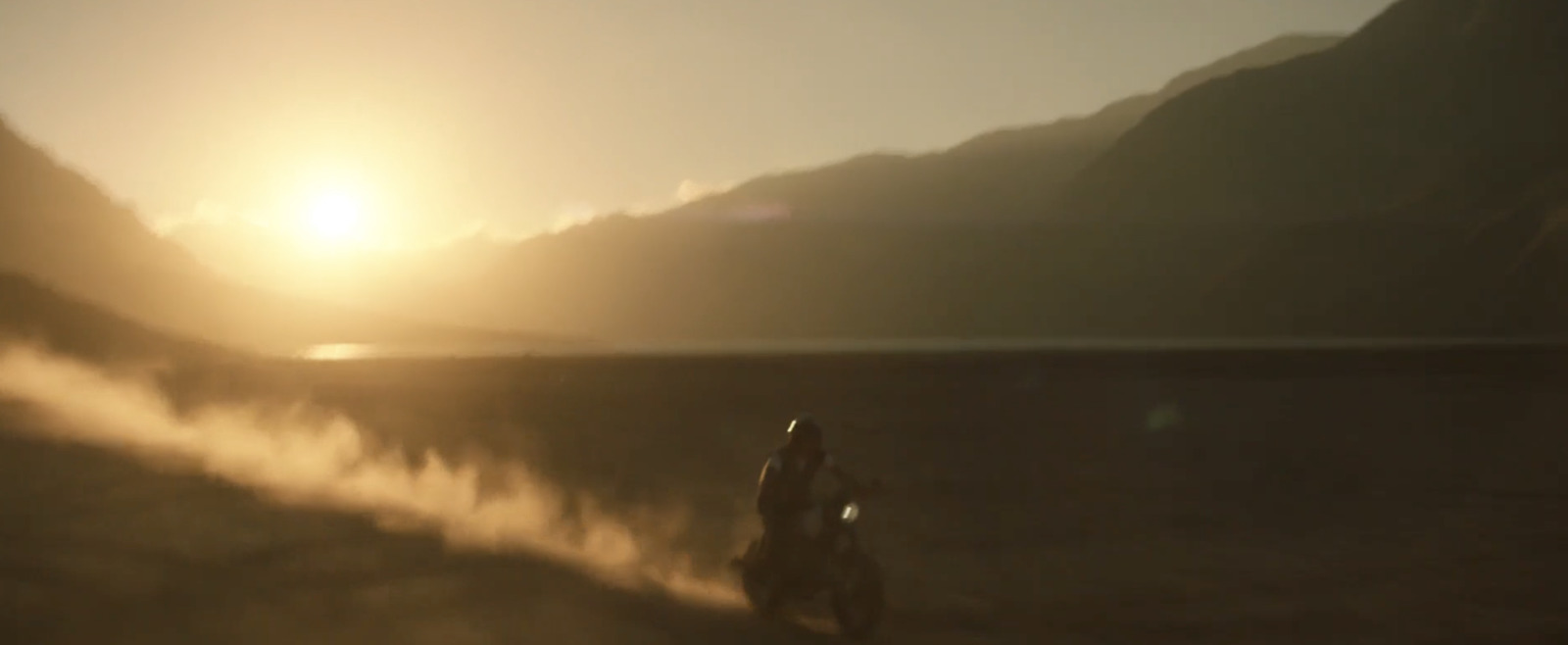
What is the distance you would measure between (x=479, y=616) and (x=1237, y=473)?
45.0ft

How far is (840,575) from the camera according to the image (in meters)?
11.0

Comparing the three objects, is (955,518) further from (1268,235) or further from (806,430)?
(1268,235)

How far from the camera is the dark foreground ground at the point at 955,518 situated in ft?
37.1

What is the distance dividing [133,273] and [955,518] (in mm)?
78887

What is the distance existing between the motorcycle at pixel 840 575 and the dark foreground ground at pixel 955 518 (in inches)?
12.0

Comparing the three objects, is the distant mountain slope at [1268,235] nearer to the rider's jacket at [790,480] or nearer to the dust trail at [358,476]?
the dust trail at [358,476]

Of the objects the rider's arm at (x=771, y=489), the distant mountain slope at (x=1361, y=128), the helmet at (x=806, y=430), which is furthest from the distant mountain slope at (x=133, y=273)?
the distant mountain slope at (x=1361, y=128)

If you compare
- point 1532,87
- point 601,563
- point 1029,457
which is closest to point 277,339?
point 1029,457

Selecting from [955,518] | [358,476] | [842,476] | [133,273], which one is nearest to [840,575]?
[842,476]

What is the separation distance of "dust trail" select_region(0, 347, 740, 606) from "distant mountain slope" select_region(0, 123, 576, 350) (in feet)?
127

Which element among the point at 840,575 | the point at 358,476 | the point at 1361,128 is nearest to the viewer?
the point at 840,575

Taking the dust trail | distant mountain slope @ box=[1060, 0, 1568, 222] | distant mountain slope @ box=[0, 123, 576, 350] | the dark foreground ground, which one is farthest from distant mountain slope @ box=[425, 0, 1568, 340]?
the dust trail

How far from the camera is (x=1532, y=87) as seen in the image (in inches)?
4870

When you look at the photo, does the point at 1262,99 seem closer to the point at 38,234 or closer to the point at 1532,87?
the point at 1532,87
